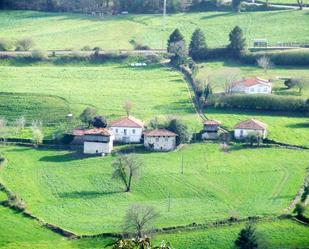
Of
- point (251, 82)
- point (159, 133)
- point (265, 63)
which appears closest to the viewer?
point (159, 133)

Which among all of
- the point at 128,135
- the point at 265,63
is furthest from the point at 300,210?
the point at 265,63

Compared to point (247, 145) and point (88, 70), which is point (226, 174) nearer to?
point (247, 145)

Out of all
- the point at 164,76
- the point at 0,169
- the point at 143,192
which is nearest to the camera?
the point at 143,192

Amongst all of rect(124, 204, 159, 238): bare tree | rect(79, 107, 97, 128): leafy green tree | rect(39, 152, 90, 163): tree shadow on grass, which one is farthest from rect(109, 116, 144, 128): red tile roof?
rect(124, 204, 159, 238): bare tree

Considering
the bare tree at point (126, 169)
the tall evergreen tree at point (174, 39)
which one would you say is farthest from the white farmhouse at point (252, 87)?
the bare tree at point (126, 169)

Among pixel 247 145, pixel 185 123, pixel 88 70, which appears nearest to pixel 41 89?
pixel 88 70

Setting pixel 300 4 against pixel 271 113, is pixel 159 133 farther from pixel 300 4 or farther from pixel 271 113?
pixel 300 4
